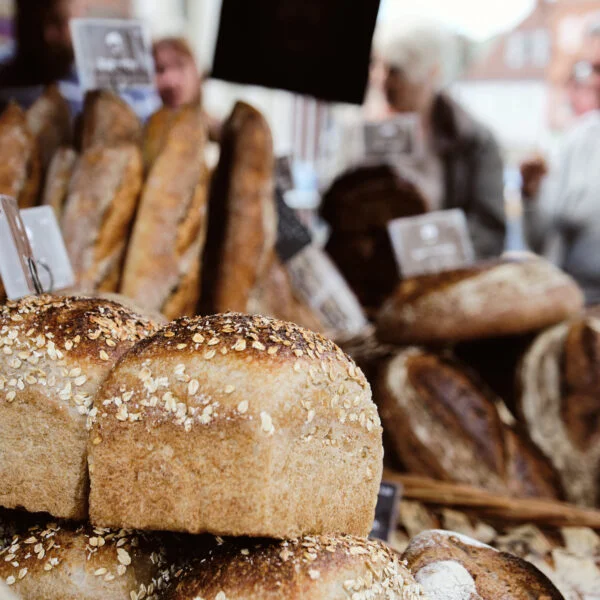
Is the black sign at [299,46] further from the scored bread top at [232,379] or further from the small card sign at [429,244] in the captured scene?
the scored bread top at [232,379]

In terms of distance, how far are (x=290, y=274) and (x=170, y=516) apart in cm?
142

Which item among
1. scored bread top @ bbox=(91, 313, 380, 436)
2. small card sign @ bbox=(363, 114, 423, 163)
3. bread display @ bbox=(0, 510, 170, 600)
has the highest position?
scored bread top @ bbox=(91, 313, 380, 436)

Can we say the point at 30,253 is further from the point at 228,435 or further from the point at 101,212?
the point at 228,435

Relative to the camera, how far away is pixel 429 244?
7.20 ft

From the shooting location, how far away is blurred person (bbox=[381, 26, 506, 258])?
9.35ft

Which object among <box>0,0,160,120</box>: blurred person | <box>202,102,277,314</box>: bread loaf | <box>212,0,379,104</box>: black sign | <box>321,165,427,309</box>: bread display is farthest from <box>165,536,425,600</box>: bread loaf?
<box>321,165,427,309</box>: bread display

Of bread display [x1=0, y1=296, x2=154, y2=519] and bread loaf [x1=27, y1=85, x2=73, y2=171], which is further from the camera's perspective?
bread loaf [x1=27, y1=85, x2=73, y2=171]

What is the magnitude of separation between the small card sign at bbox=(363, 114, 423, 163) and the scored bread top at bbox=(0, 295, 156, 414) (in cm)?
170

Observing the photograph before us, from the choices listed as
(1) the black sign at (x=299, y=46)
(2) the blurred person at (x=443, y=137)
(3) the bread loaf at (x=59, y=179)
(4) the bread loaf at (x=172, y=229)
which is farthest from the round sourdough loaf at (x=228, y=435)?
(2) the blurred person at (x=443, y=137)

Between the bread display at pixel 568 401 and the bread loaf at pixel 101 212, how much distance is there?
114 centimetres

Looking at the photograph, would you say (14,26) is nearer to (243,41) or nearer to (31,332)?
(243,41)

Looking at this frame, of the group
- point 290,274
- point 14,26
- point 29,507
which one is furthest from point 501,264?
point 14,26

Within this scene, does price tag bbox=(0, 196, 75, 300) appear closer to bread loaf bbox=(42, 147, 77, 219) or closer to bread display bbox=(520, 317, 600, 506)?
bread loaf bbox=(42, 147, 77, 219)

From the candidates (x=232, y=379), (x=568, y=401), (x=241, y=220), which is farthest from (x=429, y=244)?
(x=232, y=379)
